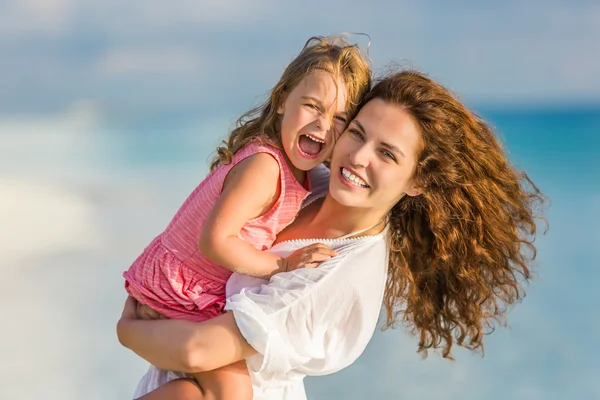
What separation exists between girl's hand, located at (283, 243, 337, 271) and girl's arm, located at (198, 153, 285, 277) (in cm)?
6

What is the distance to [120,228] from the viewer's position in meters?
8.85

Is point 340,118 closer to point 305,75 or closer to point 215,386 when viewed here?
point 305,75

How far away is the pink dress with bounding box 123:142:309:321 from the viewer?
2.78 meters

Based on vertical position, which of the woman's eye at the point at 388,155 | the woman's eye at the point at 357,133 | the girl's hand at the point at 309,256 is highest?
the woman's eye at the point at 357,133

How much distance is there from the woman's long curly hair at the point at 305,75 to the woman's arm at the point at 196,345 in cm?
50

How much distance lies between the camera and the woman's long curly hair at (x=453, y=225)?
2.80 m

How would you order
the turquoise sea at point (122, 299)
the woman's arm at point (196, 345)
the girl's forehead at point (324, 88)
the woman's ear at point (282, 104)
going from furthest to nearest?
the turquoise sea at point (122, 299)
the woman's ear at point (282, 104)
the girl's forehead at point (324, 88)
the woman's arm at point (196, 345)

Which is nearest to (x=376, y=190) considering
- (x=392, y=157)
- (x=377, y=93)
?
(x=392, y=157)

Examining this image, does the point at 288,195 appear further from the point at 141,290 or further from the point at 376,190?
the point at 141,290

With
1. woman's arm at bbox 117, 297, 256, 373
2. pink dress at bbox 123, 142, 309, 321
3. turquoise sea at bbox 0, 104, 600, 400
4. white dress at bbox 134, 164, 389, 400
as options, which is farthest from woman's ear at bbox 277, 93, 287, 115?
turquoise sea at bbox 0, 104, 600, 400

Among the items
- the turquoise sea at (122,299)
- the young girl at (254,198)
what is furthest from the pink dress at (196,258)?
the turquoise sea at (122,299)

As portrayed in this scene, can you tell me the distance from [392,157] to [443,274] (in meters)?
0.60

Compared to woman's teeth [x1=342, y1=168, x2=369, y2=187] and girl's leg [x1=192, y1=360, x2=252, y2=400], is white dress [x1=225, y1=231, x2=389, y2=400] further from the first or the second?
woman's teeth [x1=342, y1=168, x2=369, y2=187]

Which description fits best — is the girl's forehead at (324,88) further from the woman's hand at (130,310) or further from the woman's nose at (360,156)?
the woman's hand at (130,310)
